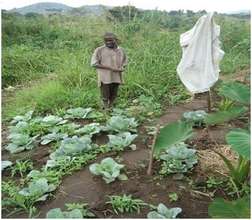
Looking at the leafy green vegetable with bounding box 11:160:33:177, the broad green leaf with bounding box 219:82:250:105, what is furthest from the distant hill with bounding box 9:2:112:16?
the broad green leaf with bounding box 219:82:250:105

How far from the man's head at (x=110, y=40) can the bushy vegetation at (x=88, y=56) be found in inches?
29.9

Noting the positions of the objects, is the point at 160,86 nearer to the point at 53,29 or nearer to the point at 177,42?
the point at 177,42

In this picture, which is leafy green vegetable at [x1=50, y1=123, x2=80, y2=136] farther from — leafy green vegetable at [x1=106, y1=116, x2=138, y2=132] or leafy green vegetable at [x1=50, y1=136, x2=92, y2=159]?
leafy green vegetable at [x1=50, y1=136, x2=92, y2=159]

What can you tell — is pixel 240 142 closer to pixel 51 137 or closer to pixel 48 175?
pixel 48 175

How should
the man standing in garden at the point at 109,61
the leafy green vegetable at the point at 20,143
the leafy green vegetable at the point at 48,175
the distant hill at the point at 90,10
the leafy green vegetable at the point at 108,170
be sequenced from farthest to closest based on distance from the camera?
the distant hill at the point at 90,10, the man standing in garden at the point at 109,61, the leafy green vegetable at the point at 20,143, the leafy green vegetable at the point at 48,175, the leafy green vegetable at the point at 108,170

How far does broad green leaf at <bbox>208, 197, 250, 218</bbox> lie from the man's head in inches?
111

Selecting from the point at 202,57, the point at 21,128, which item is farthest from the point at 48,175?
the point at 202,57

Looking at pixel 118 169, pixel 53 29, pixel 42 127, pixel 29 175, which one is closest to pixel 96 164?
pixel 118 169

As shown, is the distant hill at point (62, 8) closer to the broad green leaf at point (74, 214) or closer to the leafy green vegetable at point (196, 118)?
the leafy green vegetable at point (196, 118)

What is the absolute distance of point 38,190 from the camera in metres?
3.00

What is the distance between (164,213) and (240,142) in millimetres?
643

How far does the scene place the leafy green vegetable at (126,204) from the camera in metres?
2.84

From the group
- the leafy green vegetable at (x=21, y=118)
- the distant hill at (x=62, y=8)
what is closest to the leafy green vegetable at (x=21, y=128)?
the leafy green vegetable at (x=21, y=118)

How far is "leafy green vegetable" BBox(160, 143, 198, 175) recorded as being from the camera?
10.7ft
